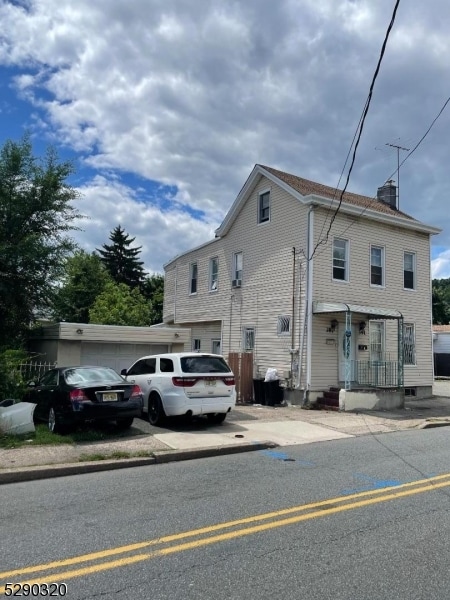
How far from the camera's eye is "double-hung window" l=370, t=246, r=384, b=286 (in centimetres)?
1881

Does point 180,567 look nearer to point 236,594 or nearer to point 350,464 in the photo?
point 236,594

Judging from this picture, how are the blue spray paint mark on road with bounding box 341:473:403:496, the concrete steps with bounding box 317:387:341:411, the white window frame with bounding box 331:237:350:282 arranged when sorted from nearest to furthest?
the blue spray paint mark on road with bounding box 341:473:403:496
the concrete steps with bounding box 317:387:341:411
the white window frame with bounding box 331:237:350:282

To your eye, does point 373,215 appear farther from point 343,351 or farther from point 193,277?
point 193,277

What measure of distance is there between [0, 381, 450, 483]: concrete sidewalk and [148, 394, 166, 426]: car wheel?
0.20 metres

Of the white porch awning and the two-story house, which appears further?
the two-story house

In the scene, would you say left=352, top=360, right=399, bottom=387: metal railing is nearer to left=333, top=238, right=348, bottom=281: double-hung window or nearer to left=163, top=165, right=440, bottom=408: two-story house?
left=163, top=165, right=440, bottom=408: two-story house

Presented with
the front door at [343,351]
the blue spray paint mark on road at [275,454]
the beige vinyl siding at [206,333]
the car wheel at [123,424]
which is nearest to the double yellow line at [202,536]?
the blue spray paint mark on road at [275,454]

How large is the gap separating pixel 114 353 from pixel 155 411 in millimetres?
6946

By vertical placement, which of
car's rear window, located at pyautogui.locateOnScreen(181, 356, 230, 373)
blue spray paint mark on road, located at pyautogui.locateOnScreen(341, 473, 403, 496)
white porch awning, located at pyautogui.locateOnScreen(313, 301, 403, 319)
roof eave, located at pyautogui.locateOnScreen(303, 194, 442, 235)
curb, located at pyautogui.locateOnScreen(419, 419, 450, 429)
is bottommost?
blue spray paint mark on road, located at pyautogui.locateOnScreen(341, 473, 403, 496)

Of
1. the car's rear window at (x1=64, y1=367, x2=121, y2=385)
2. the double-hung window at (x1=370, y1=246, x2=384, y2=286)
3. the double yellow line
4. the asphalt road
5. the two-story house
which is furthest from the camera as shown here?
the double-hung window at (x1=370, y1=246, x2=384, y2=286)

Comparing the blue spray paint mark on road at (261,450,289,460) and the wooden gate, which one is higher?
the wooden gate

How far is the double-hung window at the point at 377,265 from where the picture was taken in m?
18.8

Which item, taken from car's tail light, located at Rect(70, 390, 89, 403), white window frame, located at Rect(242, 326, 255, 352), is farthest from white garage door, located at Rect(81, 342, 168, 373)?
car's tail light, located at Rect(70, 390, 89, 403)

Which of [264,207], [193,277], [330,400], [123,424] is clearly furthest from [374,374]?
[123,424]
